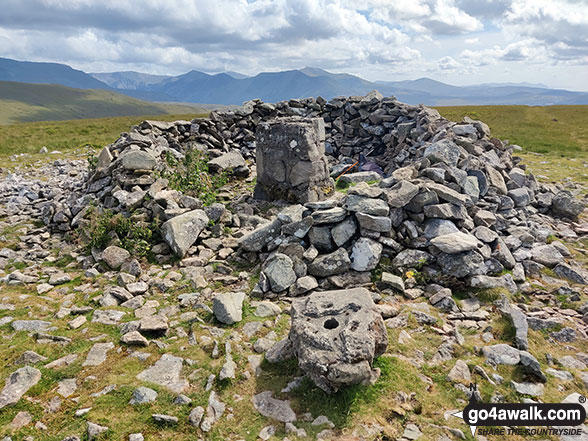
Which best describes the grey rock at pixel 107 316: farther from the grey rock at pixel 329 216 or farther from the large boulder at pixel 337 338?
the grey rock at pixel 329 216

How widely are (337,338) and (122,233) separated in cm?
749

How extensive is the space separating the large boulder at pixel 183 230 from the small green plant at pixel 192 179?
5.76 feet

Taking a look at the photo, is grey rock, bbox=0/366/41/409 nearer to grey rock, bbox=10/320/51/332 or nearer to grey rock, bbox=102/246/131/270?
grey rock, bbox=10/320/51/332

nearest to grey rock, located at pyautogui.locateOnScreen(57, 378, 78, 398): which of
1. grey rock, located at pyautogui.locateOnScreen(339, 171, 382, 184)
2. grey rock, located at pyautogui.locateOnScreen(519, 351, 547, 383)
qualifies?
grey rock, located at pyautogui.locateOnScreen(519, 351, 547, 383)

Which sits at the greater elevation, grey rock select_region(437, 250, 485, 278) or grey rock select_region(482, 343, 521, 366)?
grey rock select_region(437, 250, 485, 278)

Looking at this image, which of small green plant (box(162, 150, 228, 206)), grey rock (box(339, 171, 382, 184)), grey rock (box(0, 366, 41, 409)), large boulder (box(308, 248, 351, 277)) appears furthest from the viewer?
grey rock (box(339, 171, 382, 184))

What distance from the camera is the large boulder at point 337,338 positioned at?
15.9 feet

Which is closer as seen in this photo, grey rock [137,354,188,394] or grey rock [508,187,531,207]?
grey rock [137,354,188,394]

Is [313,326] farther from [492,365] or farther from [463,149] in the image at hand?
[463,149]

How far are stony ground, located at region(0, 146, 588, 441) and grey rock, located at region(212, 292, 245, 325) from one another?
0.16 meters

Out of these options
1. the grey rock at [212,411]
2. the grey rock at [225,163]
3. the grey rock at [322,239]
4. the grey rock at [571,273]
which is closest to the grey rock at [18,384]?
the grey rock at [212,411]

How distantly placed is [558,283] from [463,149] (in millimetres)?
5856

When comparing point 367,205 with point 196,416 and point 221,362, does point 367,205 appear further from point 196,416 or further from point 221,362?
point 196,416

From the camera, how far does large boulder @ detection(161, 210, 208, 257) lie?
9.55 metres
